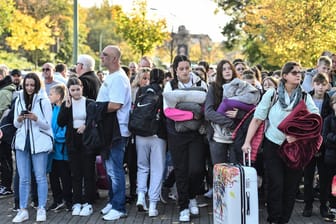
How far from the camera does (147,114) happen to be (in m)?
7.15

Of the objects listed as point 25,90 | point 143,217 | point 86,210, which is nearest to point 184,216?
point 143,217

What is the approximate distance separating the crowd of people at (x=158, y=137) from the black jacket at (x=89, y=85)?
0.33 metres

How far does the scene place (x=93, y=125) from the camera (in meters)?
7.10

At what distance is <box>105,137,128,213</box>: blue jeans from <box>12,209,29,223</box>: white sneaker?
1.21 meters

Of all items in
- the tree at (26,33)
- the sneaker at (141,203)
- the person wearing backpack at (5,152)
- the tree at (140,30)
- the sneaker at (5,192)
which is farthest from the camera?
the tree at (26,33)

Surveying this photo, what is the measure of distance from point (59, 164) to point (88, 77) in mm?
1405

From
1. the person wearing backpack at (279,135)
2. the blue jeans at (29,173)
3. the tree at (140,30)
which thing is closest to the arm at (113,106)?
the blue jeans at (29,173)

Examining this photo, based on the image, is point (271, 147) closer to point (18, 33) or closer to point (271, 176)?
point (271, 176)

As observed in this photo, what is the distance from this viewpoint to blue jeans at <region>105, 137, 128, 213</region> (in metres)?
7.18

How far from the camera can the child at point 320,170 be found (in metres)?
7.25

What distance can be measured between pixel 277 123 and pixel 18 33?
3362cm

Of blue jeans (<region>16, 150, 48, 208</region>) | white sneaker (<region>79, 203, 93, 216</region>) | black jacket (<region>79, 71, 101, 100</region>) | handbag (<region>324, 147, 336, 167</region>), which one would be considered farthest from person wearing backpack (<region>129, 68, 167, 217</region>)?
handbag (<region>324, 147, 336, 167</region>)

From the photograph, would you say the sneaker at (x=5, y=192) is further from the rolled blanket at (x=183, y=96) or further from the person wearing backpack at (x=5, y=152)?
the rolled blanket at (x=183, y=96)

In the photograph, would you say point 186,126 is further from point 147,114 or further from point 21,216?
point 21,216
